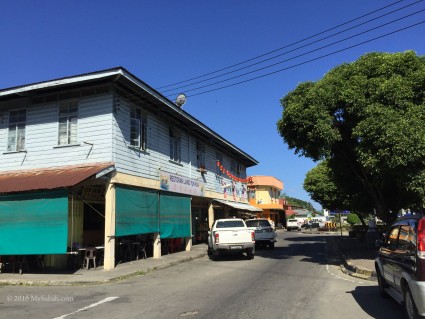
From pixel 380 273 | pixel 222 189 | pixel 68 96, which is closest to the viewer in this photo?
pixel 380 273

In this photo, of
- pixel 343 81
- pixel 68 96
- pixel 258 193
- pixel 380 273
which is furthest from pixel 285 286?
pixel 258 193

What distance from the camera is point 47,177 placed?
50.2 feet

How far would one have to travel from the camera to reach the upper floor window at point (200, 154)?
84.6 feet

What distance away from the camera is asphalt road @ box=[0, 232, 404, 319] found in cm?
795

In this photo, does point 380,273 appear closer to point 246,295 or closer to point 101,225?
point 246,295

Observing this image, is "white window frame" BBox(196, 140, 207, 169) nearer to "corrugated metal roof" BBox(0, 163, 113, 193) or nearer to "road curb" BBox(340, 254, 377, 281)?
"corrugated metal roof" BBox(0, 163, 113, 193)

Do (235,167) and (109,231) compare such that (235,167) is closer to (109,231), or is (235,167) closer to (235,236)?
(235,236)

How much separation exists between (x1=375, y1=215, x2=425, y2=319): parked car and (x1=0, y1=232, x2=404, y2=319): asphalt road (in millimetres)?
626

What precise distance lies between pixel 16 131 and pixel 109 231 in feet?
21.1

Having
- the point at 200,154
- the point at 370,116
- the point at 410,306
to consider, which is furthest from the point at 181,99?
the point at 410,306

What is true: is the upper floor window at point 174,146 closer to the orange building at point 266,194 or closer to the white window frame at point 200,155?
the white window frame at point 200,155

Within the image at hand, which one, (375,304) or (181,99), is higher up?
(181,99)

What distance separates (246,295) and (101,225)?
10868 mm

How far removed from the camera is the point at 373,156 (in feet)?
45.5
